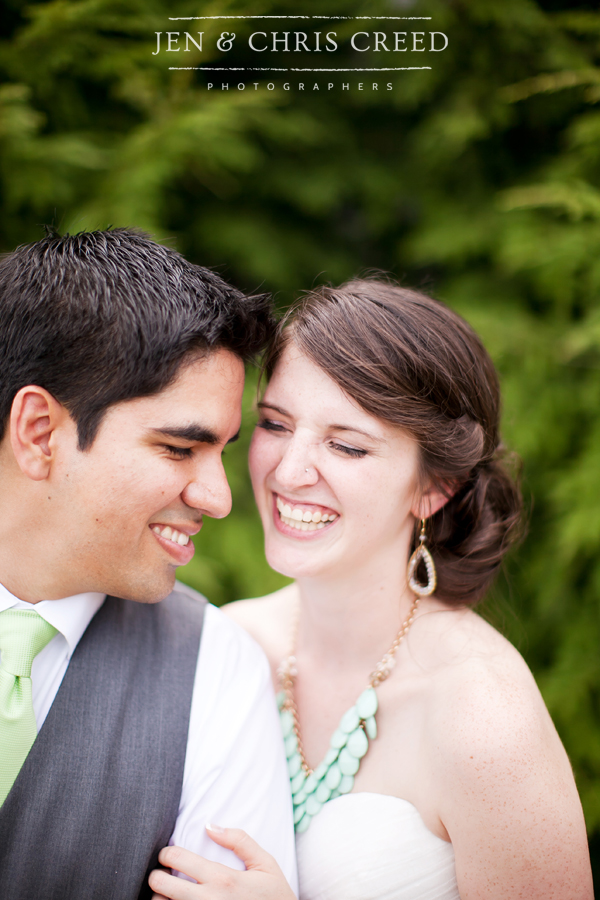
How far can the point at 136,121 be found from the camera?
3916 millimetres

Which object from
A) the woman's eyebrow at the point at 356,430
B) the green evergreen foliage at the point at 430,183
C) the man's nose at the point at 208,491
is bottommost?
the man's nose at the point at 208,491

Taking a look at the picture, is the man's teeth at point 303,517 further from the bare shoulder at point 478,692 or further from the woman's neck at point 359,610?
the bare shoulder at point 478,692

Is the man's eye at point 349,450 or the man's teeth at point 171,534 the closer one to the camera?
the man's teeth at point 171,534

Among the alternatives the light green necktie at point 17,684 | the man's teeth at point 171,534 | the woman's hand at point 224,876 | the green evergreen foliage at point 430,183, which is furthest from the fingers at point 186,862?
the green evergreen foliage at point 430,183

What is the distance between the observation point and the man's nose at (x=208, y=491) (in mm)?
1962

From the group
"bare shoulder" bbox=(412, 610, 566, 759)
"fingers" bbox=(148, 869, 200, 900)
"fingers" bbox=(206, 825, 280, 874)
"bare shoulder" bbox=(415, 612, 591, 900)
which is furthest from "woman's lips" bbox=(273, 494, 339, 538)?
"fingers" bbox=(148, 869, 200, 900)

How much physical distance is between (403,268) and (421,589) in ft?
9.39

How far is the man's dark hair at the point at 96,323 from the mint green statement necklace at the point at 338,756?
51.8 inches

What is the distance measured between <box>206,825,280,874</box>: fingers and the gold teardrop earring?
1026 millimetres

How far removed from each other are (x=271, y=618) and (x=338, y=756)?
783 millimetres

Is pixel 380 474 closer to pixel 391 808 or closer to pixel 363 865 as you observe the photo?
pixel 391 808

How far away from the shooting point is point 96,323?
1.85 metres

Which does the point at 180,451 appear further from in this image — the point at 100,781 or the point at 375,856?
the point at 375,856

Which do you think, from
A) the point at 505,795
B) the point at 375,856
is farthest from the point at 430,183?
the point at 375,856
